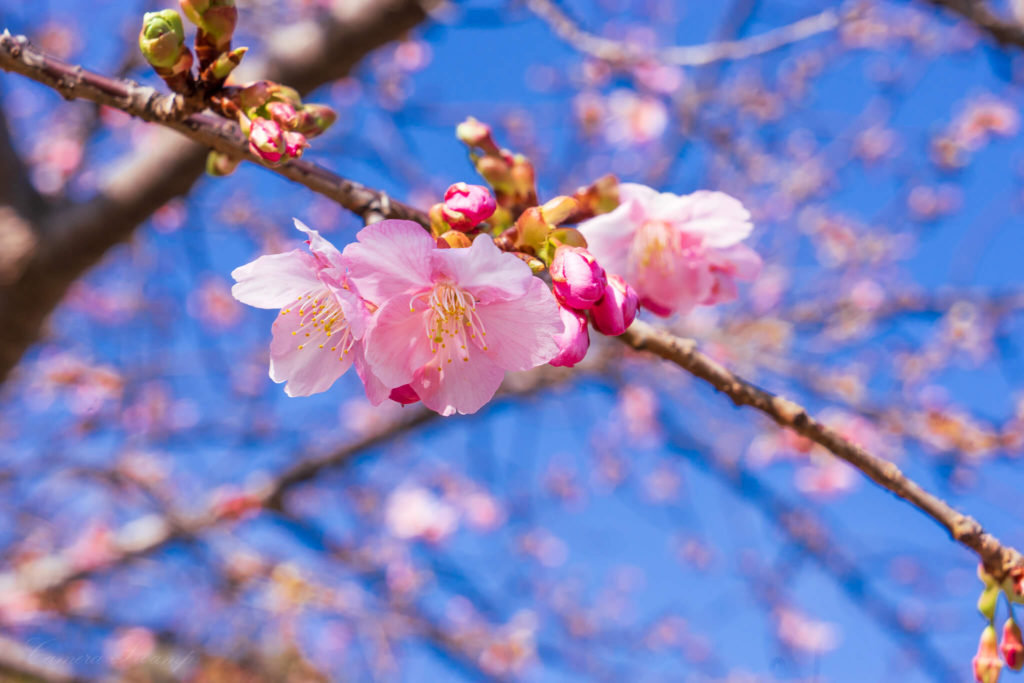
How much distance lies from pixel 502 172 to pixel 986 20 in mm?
1514

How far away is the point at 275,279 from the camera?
0.88 m

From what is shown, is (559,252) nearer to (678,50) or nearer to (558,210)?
(558,210)

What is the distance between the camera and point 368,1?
7.31ft

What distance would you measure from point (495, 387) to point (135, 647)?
4.61 m

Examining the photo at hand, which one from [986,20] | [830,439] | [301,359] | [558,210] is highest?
[986,20]

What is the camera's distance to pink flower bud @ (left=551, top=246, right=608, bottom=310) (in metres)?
0.76

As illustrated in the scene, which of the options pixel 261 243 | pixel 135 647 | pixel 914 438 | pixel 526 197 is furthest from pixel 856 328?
pixel 135 647

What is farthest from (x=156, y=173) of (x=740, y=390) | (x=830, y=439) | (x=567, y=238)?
(x=830, y=439)

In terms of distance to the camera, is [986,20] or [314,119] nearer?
[314,119]

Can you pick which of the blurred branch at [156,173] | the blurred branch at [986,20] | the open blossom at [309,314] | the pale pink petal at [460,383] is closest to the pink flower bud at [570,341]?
the pale pink petal at [460,383]

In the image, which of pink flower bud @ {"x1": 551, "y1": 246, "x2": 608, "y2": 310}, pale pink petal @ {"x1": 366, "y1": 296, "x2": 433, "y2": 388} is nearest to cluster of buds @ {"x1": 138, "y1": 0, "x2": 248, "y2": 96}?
pale pink petal @ {"x1": 366, "y1": 296, "x2": 433, "y2": 388}

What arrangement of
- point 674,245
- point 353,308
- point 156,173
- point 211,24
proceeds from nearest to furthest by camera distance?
1. point 353,308
2. point 211,24
3. point 674,245
4. point 156,173

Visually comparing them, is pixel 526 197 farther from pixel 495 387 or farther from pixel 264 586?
pixel 264 586

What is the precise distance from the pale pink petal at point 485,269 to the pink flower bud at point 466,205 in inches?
2.2
